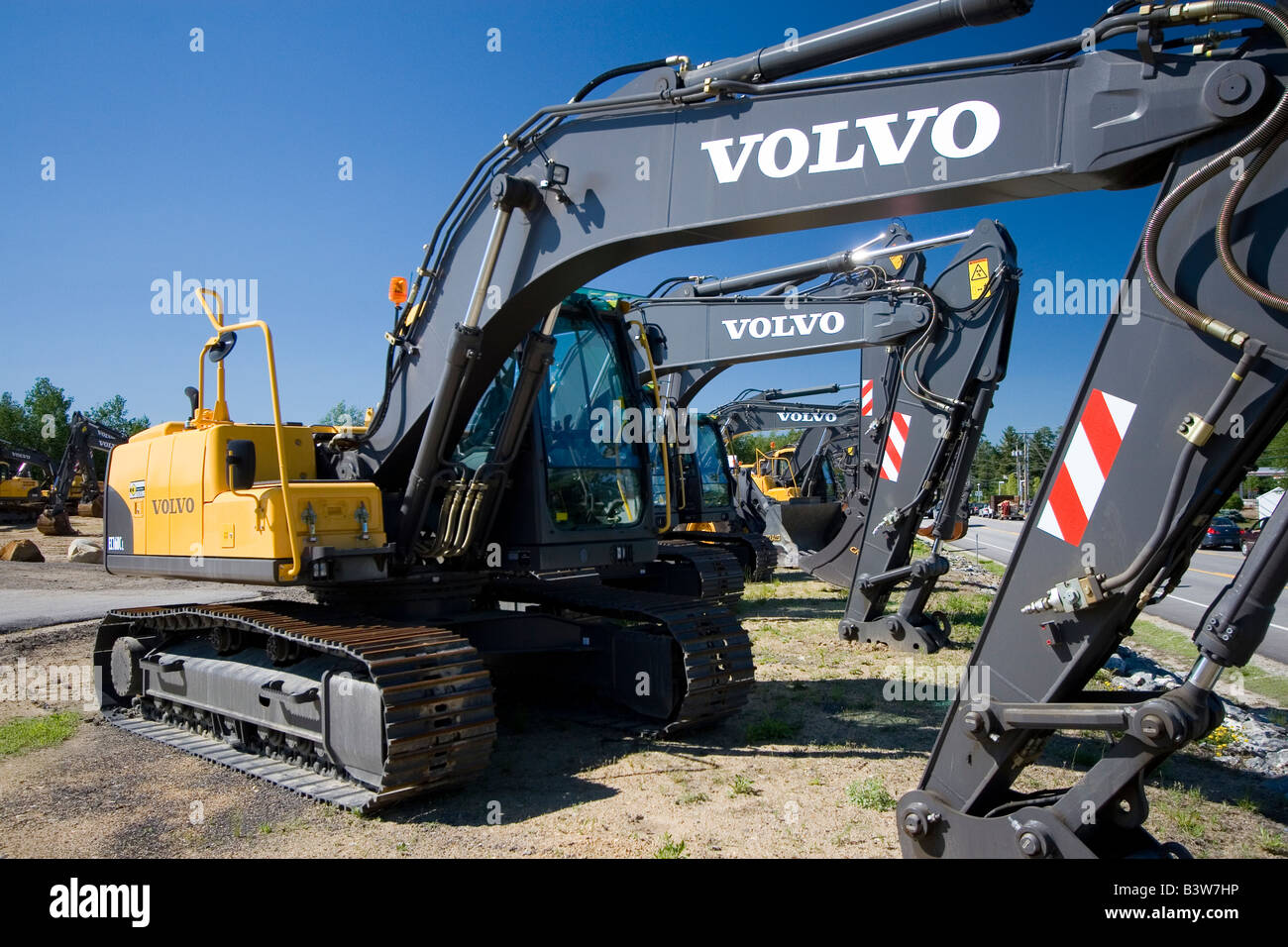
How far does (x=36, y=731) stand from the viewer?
6.77 meters

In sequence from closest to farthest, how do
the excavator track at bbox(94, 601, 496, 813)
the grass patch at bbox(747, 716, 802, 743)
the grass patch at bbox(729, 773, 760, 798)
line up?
1. the excavator track at bbox(94, 601, 496, 813)
2. the grass patch at bbox(729, 773, 760, 798)
3. the grass patch at bbox(747, 716, 802, 743)

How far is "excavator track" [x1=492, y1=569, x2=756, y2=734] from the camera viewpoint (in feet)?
20.0

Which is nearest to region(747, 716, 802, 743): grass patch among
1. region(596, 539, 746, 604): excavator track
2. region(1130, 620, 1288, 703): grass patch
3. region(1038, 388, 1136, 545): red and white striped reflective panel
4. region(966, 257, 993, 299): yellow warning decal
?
region(596, 539, 746, 604): excavator track

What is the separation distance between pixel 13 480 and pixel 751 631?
30.7m

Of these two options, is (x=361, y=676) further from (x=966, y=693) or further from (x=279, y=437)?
(x=966, y=693)

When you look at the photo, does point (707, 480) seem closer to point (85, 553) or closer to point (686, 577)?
point (686, 577)

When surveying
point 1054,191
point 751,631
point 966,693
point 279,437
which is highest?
point 1054,191

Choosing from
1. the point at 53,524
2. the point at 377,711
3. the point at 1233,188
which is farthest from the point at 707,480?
the point at 53,524

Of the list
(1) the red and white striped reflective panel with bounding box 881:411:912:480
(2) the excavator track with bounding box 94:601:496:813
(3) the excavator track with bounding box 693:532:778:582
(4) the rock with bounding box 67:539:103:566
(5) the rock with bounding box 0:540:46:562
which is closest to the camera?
(2) the excavator track with bounding box 94:601:496:813

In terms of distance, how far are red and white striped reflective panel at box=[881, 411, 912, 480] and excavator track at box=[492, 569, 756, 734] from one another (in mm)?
3839

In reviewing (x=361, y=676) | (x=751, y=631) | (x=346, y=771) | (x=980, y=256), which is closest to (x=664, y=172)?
(x=361, y=676)

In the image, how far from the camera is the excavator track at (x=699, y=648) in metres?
6.11

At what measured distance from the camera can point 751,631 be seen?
11188 mm

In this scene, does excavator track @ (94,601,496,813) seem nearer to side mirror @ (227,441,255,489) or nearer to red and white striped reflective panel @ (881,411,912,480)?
side mirror @ (227,441,255,489)
